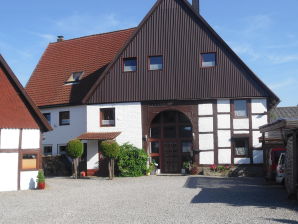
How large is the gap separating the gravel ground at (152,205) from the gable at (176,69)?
25.7 ft

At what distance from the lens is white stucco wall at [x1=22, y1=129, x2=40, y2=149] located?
59.3ft

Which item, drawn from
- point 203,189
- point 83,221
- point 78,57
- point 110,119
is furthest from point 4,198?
point 78,57

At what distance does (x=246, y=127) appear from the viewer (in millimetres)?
23766

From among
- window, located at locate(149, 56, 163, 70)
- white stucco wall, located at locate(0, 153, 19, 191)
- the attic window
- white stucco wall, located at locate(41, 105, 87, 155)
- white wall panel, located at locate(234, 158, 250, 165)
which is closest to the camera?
white stucco wall, located at locate(0, 153, 19, 191)

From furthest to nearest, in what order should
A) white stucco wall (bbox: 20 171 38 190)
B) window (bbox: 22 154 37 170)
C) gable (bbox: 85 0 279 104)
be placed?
gable (bbox: 85 0 279 104), window (bbox: 22 154 37 170), white stucco wall (bbox: 20 171 38 190)

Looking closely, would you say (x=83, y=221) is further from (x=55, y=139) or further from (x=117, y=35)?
(x=117, y=35)

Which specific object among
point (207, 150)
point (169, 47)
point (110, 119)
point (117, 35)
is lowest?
point (207, 150)

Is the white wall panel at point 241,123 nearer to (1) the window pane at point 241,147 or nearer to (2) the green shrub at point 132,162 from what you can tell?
(1) the window pane at point 241,147

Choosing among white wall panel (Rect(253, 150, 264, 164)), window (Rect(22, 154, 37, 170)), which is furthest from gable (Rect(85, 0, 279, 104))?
window (Rect(22, 154, 37, 170))

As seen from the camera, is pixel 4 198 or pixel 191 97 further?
pixel 191 97

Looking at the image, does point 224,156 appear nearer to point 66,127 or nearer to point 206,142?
point 206,142

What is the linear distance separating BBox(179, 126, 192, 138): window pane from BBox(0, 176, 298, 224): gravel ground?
7694mm

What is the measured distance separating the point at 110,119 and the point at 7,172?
9.17m

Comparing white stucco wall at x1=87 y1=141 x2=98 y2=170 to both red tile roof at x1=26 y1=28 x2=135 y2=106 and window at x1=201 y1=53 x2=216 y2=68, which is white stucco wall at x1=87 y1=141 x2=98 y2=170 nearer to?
red tile roof at x1=26 y1=28 x2=135 y2=106
